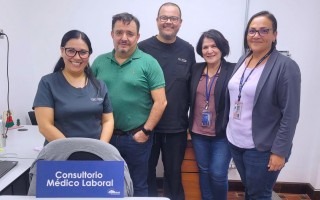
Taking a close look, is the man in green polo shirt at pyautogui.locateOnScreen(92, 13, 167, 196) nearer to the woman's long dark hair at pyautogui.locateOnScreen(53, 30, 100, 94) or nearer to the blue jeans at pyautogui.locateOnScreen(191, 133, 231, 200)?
the woman's long dark hair at pyautogui.locateOnScreen(53, 30, 100, 94)

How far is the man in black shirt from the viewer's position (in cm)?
208

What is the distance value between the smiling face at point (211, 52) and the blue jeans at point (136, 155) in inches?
26.5

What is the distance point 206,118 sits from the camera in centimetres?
200

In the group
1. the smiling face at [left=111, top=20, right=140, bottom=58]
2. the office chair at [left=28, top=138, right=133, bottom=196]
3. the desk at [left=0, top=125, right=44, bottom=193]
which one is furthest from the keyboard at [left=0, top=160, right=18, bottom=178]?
the smiling face at [left=111, top=20, right=140, bottom=58]

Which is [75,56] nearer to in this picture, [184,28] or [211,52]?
[211,52]

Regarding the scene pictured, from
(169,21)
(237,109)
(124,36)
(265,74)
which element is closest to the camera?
(265,74)

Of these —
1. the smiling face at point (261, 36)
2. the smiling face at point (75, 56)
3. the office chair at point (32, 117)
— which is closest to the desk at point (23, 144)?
the office chair at point (32, 117)

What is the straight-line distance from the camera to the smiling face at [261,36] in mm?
1622

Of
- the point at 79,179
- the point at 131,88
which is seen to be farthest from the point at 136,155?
the point at 79,179

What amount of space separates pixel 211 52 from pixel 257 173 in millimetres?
850

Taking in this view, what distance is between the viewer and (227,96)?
1.88m

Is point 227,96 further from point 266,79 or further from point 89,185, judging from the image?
point 89,185

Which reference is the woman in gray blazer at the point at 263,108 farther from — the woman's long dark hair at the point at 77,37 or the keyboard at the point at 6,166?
the keyboard at the point at 6,166

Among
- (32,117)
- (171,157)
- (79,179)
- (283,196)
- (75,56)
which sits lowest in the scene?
(283,196)
